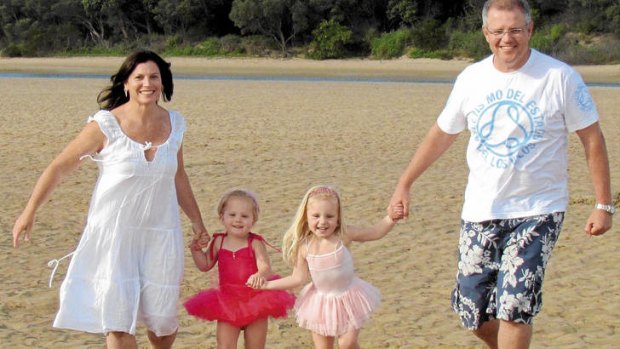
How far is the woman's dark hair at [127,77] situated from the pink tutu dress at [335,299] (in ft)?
3.41

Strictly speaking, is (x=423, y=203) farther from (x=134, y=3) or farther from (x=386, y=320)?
(x=134, y=3)

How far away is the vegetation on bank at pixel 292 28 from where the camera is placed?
4684 centimetres

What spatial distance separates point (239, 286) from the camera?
15.3ft

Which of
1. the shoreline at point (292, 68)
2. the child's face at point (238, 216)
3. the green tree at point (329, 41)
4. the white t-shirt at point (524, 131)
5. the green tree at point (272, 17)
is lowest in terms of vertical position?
the shoreline at point (292, 68)

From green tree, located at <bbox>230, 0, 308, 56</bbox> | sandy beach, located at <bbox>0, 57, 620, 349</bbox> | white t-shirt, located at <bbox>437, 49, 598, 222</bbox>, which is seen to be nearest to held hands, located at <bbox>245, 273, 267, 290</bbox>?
white t-shirt, located at <bbox>437, 49, 598, 222</bbox>

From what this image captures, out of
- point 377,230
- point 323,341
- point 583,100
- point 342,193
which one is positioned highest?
point 583,100

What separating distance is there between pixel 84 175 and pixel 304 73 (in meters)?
31.5

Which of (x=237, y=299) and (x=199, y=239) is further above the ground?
(x=199, y=239)

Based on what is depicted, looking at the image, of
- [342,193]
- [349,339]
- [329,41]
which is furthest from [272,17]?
[349,339]

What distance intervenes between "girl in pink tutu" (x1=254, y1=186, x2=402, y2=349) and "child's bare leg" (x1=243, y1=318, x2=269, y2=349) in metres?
0.18

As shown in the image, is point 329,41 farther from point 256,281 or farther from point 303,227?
point 256,281

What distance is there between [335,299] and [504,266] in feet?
2.56

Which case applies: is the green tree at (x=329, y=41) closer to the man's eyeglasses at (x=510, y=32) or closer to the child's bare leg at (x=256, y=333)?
the child's bare leg at (x=256, y=333)

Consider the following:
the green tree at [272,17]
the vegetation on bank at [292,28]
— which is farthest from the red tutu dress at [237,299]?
the green tree at [272,17]
